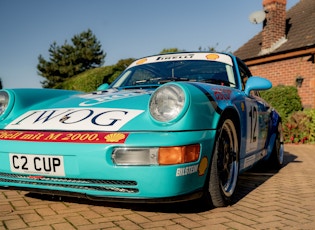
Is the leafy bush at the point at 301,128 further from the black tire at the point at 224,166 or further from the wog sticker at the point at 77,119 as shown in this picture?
the wog sticker at the point at 77,119

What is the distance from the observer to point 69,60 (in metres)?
55.5

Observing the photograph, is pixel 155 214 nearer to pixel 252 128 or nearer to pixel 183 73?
pixel 252 128

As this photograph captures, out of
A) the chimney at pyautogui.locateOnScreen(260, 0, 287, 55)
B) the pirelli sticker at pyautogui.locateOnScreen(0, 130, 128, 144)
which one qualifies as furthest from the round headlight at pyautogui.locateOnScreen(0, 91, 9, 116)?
the chimney at pyautogui.locateOnScreen(260, 0, 287, 55)

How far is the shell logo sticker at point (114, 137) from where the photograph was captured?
7.06ft

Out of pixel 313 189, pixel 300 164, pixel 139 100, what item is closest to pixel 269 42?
pixel 300 164

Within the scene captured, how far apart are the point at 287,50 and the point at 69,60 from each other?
48.0 meters

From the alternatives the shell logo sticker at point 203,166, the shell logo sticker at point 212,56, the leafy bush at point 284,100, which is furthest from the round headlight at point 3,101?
the leafy bush at point 284,100

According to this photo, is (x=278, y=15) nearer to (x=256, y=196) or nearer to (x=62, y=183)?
(x=256, y=196)

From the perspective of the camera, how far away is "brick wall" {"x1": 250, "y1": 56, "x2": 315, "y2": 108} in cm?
1107

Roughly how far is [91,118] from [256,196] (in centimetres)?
176

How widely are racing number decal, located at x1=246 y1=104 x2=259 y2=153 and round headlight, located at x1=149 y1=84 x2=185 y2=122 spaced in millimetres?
1221

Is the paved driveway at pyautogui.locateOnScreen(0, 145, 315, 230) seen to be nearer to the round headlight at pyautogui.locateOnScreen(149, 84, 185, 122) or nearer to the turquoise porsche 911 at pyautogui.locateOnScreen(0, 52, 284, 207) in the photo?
the turquoise porsche 911 at pyautogui.locateOnScreen(0, 52, 284, 207)

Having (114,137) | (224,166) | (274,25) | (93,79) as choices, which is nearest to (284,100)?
(274,25)

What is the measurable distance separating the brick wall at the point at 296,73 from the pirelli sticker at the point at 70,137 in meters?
10.2
